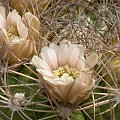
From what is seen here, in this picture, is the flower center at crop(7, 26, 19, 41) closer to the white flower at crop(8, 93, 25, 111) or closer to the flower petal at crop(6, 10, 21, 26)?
the flower petal at crop(6, 10, 21, 26)

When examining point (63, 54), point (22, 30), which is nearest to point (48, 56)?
point (63, 54)

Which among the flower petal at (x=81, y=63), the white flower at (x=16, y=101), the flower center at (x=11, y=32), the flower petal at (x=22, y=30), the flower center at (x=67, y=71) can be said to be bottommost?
the white flower at (x=16, y=101)

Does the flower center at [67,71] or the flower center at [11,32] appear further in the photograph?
Result: the flower center at [11,32]

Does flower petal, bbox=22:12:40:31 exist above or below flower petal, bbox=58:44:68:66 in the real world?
above

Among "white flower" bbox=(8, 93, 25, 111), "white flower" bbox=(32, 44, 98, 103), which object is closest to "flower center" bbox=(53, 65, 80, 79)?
"white flower" bbox=(32, 44, 98, 103)

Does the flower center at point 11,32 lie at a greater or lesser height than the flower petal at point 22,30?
lesser

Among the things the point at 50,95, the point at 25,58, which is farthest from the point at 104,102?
the point at 25,58

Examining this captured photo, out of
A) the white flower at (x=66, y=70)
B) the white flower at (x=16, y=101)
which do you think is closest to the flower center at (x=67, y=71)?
the white flower at (x=66, y=70)

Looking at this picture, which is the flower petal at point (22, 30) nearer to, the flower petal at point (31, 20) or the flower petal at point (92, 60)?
the flower petal at point (31, 20)

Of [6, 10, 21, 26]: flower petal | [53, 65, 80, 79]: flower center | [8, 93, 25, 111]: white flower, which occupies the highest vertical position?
[6, 10, 21, 26]: flower petal
